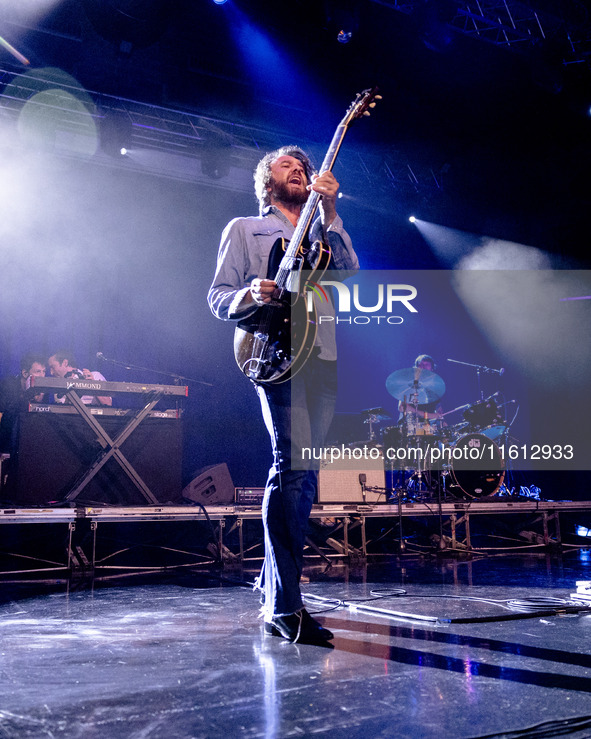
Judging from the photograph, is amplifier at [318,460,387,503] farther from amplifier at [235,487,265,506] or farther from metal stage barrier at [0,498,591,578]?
amplifier at [235,487,265,506]

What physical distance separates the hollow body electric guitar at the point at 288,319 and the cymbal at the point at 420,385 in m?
5.15

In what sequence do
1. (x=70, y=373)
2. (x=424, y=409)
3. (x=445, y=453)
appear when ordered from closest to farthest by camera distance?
(x=70, y=373) < (x=445, y=453) < (x=424, y=409)

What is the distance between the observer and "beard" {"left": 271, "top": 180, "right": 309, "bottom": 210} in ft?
8.56

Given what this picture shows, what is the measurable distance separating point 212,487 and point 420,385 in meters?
2.77

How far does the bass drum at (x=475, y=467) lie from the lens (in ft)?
21.0

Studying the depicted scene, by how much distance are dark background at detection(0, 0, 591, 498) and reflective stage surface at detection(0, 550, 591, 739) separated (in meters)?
5.16

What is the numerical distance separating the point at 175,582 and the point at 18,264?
588 cm

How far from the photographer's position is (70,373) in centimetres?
592

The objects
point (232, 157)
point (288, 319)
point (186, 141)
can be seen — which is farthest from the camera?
point (232, 157)

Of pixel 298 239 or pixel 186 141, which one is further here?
pixel 186 141

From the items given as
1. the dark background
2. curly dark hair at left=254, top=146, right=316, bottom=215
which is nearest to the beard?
curly dark hair at left=254, top=146, right=316, bottom=215

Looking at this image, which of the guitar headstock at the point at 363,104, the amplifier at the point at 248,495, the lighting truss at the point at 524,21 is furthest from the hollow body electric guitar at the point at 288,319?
the lighting truss at the point at 524,21

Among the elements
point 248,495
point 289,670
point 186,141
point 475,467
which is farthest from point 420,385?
point 289,670

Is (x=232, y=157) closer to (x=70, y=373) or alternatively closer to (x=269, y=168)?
(x=70, y=373)
